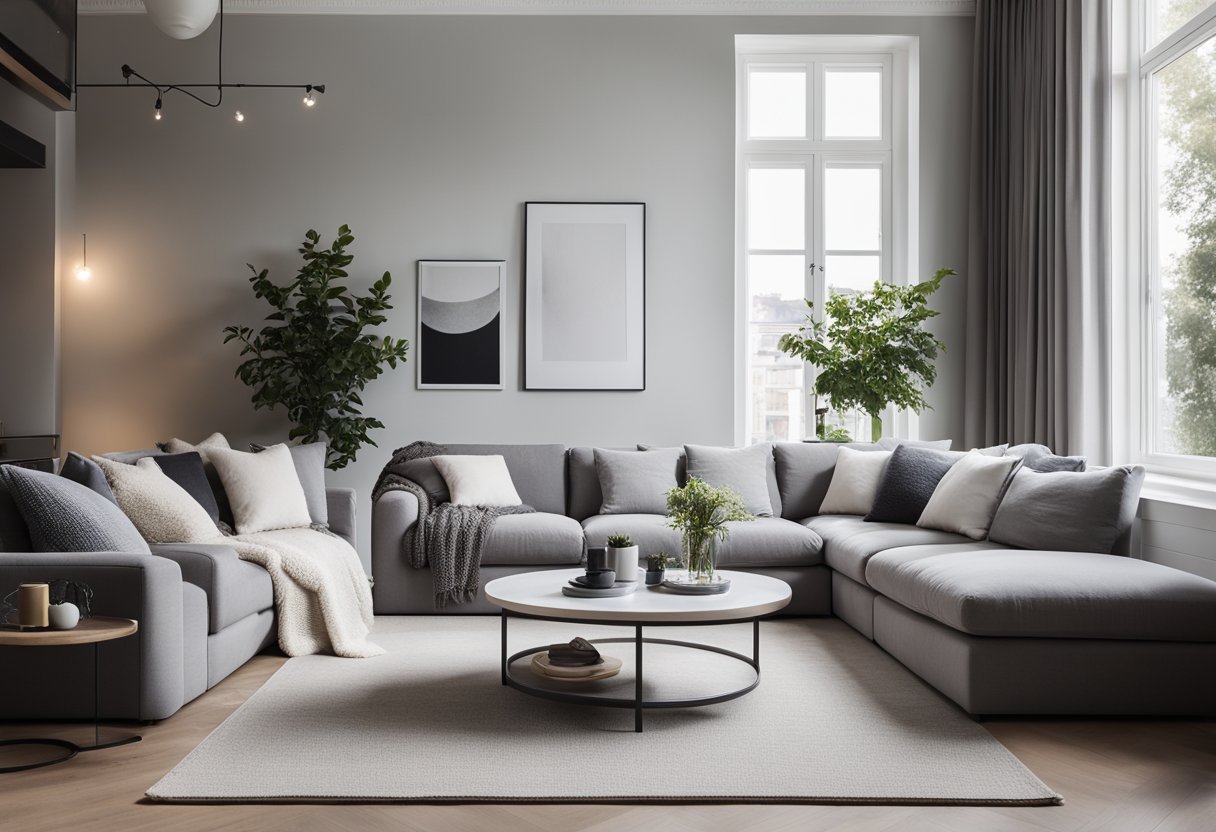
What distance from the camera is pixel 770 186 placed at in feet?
20.4

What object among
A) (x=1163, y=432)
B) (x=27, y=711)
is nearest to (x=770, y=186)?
(x=1163, y=432)

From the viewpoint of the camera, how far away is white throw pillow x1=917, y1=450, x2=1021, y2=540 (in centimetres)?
419

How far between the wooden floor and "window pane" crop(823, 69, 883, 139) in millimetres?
4526

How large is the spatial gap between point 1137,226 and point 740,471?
222 centimetres

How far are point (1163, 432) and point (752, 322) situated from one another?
2536mm

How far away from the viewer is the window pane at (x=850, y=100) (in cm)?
621

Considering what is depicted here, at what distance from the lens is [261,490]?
4.30 metres

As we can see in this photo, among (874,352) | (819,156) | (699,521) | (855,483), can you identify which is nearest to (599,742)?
(699,521)

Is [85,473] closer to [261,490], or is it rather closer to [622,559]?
[261,490]

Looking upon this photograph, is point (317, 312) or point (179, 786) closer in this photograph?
point (179, 786)

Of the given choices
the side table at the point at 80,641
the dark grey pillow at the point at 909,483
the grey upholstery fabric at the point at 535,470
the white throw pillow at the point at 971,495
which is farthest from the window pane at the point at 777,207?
the side table at the point at 80,641

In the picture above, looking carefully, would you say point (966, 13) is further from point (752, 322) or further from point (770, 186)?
point (752, 322)

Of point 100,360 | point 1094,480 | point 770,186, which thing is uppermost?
point 770,186

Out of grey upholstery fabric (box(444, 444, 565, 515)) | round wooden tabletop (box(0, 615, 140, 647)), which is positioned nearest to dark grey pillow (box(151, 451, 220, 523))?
round wooden tabletop (box(0, 615, 140, 647))
